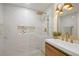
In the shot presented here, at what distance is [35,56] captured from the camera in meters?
2.16

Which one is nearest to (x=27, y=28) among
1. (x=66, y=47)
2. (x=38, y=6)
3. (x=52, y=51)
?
(x=38, y=6)

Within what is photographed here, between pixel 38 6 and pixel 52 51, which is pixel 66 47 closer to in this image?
pixel 52 51

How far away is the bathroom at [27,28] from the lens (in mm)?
2172

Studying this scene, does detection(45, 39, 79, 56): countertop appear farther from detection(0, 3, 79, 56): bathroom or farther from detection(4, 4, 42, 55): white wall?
detection(4, 4, 42, 55): white wall

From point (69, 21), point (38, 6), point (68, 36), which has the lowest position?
point (68, 36)

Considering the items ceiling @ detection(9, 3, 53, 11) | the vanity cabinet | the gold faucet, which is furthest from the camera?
the gold faucet

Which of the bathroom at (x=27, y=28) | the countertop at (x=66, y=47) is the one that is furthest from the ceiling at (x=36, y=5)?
the countertop at (x=66, y=47)

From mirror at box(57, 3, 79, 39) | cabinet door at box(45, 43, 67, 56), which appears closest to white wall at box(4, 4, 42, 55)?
cabinet door at box(45, 43, 67, 56)

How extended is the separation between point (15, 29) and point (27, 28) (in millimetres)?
181

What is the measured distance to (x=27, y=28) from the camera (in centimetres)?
220

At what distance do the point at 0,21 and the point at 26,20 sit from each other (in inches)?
15.1

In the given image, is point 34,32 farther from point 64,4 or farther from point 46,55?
point 64,4

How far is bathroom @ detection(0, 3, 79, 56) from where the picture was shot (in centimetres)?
217

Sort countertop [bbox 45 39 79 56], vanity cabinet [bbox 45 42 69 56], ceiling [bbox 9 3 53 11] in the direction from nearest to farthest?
1. countertop [bbox 45 39 79 56]
2. vanity cabinet [bbox 45 42 69 56]
3. ceiling [bbox 9 3 53 11]
